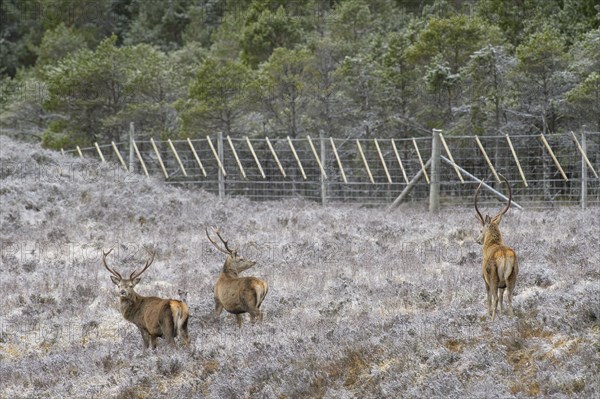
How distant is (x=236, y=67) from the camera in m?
28.4

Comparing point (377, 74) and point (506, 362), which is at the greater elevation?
point (377, 74)

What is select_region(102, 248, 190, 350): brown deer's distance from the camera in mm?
9555

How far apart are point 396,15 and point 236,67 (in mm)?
14723

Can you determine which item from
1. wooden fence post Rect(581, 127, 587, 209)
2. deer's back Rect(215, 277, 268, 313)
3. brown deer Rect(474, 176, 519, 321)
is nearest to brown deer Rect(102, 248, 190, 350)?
deer's back Rect(215, 277, 268, 313)

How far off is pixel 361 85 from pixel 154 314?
19431 mm

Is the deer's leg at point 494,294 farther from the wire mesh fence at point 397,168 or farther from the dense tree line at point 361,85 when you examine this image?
the dense tree line at point 361,85

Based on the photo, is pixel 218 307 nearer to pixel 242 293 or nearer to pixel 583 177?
pixel 242 293

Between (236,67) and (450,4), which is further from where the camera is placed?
(450,4)

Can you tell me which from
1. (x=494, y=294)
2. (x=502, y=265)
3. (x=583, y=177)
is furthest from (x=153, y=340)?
(x=583, y=177)

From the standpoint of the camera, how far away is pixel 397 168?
82.6ft

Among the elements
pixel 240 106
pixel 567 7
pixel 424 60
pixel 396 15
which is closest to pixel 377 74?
pixel 424 60

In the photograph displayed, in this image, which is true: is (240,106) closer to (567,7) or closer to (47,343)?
(567,7)

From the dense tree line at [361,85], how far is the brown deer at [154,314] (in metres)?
16.5

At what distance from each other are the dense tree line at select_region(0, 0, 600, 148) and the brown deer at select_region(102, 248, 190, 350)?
54.1 feet
